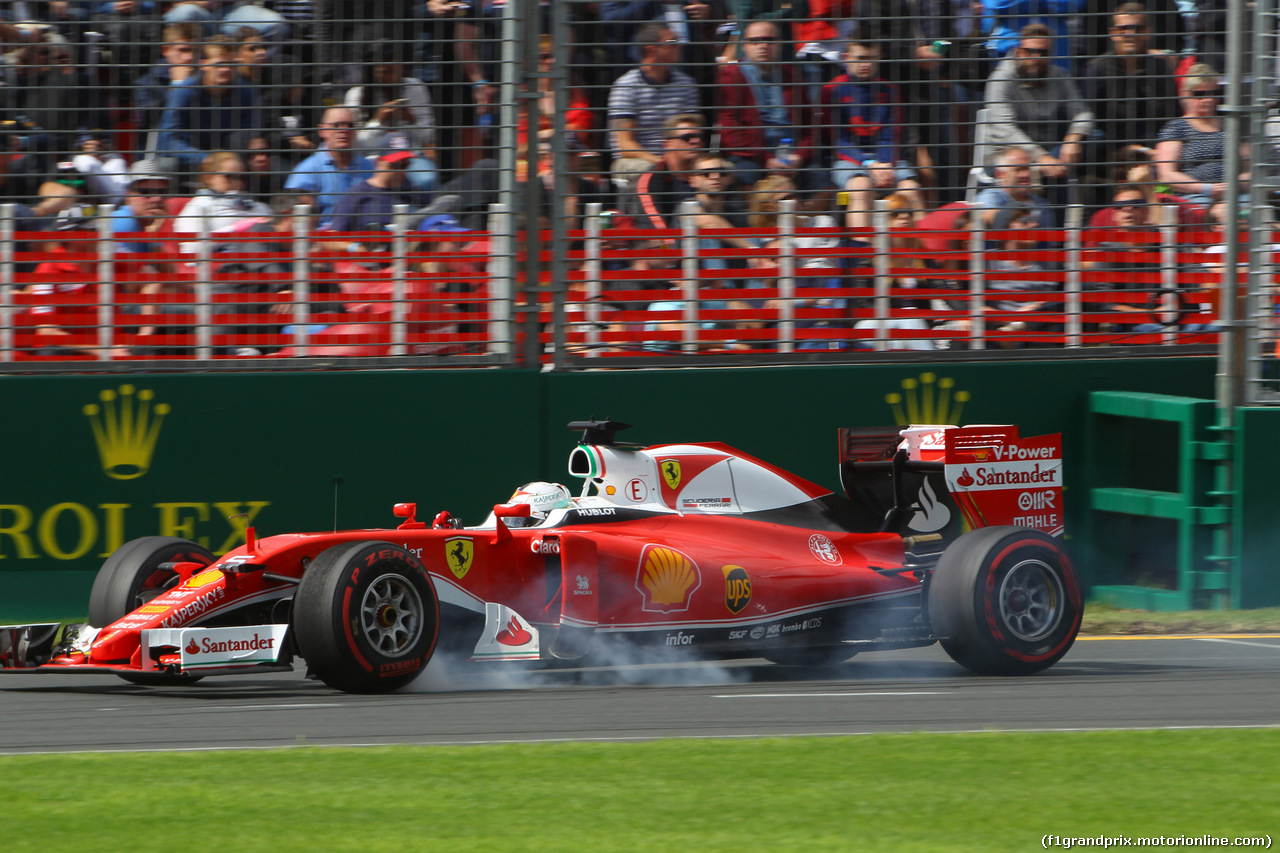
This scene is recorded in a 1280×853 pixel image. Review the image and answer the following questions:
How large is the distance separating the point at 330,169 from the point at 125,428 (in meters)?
1.91

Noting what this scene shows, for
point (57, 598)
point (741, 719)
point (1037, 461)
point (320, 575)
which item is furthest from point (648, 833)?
point (57, 598)

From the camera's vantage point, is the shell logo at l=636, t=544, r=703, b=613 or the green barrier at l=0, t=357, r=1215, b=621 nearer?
the shell logo at l=636, t=544, r=703, b=613

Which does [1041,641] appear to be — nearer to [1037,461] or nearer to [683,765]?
[1037,461]

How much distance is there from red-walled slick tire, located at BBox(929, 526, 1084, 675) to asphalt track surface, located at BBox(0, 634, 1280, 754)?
5.2 inches

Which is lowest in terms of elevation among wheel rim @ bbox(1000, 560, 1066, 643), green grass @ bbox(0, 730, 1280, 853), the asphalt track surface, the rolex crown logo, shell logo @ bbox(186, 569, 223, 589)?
the asphalt track surface

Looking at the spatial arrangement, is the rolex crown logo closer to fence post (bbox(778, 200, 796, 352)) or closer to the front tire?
the front tire

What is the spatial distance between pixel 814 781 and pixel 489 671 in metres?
2.57

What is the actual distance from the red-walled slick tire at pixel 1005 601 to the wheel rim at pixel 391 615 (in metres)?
2.41

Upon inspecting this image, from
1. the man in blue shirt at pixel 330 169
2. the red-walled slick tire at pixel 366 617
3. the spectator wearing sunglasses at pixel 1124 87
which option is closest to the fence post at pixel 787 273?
the spectator wearing sunglasses at pixel 1124 87

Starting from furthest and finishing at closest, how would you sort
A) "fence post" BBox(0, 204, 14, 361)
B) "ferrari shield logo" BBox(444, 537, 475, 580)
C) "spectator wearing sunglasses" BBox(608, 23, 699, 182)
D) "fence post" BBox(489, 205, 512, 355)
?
1. "spectator wearing sunglasses" BBox(608, 23, 699, 182)
2. "fence post" BBox(489, 205, 512, 355)
3. "fence post" BBox(0, 204, 14, 361)
4. "ferrari shield logo" BBox(444, 537, 475, 580)

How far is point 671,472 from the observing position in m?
8.18

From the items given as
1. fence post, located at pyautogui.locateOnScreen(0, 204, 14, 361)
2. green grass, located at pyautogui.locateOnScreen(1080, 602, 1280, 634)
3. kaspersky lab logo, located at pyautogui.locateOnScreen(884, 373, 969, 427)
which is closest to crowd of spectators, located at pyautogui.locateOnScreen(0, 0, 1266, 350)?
fence post, located at pyautogui.locateOnScreen(0, 204, 14, 361)

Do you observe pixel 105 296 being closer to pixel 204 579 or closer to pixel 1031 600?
pixel 204 579

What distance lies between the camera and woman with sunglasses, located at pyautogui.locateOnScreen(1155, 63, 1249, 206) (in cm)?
1077
